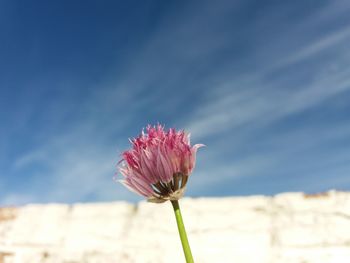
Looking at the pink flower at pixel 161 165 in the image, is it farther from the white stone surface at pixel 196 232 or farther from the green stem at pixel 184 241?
the white stone surface at pixel 196 232

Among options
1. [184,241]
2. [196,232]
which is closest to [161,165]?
[184,241]

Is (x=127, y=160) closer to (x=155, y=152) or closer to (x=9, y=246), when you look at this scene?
(x=155, y=152)

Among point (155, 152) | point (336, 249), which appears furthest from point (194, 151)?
point (336, 249)

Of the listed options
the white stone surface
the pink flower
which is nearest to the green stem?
the pink flower

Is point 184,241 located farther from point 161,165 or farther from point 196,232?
point 196,232

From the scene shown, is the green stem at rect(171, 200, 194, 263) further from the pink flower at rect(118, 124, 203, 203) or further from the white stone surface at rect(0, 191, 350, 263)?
the white stone surface at rect(0, 191, 350, 263)

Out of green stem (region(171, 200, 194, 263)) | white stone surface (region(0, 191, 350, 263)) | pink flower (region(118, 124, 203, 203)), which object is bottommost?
green stem (region(171, 200, 194, 263))

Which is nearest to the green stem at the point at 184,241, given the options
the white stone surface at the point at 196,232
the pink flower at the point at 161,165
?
the pink flower at the point at 161,165
